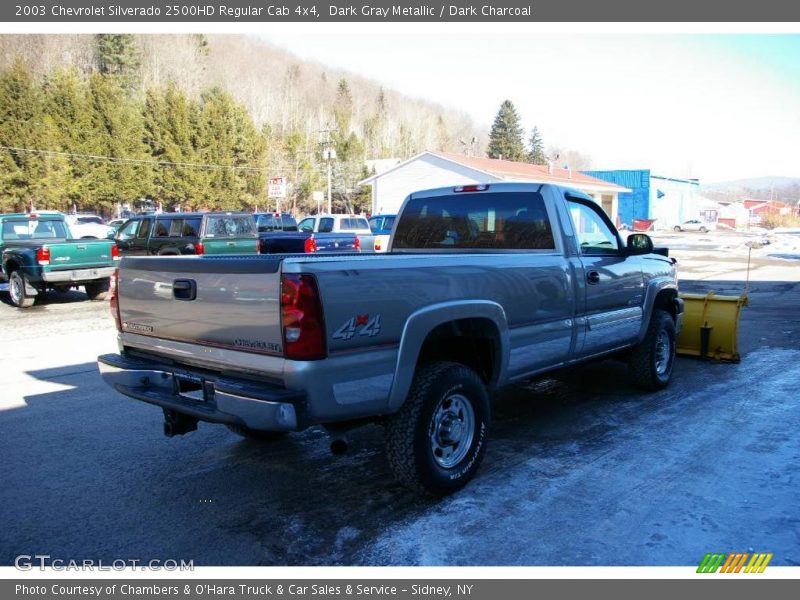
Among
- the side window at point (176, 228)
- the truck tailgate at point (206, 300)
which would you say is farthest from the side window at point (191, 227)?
the truck tailgate at point (206, 300)

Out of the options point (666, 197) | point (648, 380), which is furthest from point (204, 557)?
point (666, 197)

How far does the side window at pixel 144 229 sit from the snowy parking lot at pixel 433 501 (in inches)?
349

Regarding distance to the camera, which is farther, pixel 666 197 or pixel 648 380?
pixel 666 197

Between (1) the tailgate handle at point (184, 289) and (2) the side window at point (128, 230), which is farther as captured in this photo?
(2) the side window at point (128, 230)

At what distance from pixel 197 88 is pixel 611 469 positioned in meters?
80.9

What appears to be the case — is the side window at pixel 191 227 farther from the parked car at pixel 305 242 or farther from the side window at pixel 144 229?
the parked car at pixel 305 242

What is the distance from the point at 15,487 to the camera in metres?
4.22

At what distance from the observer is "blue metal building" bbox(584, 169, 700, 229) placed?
6219 cm

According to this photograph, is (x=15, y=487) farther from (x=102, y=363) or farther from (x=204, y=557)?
(x=204, y=557)

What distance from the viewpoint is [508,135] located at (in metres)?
92.3

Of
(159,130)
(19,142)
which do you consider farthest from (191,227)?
(159,130)

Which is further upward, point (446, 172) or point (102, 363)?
point (446, 172)

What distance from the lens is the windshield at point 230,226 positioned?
14.5 metres

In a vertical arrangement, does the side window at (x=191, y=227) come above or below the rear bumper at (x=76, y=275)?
above
